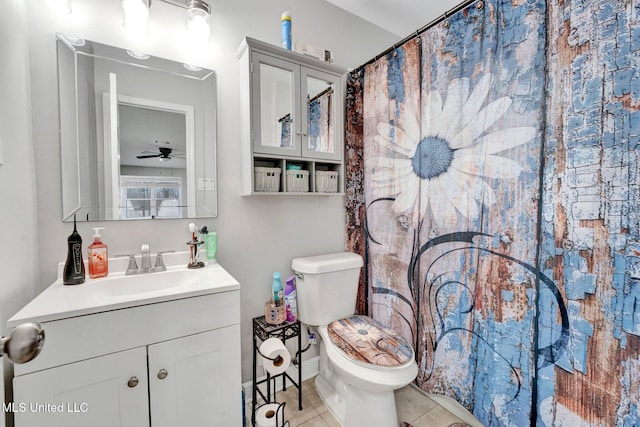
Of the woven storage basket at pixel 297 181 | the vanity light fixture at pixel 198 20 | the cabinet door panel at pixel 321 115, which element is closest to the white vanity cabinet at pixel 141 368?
the woven storage basket at pixel 297 181

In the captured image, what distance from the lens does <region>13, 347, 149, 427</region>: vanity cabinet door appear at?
80cm

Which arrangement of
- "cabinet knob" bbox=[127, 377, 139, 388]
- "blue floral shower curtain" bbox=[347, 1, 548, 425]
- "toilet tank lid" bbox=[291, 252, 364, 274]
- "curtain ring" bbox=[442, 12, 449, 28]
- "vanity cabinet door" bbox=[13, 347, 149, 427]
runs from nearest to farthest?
1. "vanity cabinet door" bbox=[13, 347, 149, 427]
2. "cabinet knob" bbox=[127, 377, 139, 388]
3. "blue floral shower curtain" bbox=[347, 1, 548, 425]
4. "curtain ring" bbox=[442, 12, 449, 28]
5. "toilet tank lid" bbox=[291, 252, 364, 274]

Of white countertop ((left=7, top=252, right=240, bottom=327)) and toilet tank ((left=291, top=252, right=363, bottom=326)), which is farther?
toilet tank ((left=291, top=252, right=363, bottom=326))

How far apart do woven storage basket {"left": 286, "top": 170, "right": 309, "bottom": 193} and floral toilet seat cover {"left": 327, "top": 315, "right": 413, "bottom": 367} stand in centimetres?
80

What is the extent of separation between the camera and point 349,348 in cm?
130

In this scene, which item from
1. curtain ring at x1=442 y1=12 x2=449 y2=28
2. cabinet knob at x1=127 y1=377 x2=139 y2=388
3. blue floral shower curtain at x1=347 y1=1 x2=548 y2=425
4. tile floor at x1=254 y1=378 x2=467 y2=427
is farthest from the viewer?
tile floor at x1=254 y1=378 x2=467 y2=427

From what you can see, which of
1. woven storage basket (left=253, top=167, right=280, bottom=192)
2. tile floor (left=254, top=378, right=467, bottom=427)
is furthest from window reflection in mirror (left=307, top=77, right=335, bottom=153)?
tile floor (left=254, top=378, right=467, bottom=427)

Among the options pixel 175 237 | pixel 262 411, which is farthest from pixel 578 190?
pixel 175 237

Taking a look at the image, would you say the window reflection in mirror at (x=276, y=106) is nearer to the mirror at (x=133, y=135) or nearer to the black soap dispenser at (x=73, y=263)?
the mirror at (x=133, y=135)

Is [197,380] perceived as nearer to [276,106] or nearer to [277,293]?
[277,293]

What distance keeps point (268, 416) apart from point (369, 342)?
584 millimetres

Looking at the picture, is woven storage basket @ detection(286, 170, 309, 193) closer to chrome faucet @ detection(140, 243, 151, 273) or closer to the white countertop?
the white countertop

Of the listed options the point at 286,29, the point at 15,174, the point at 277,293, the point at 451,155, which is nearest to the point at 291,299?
the point at 277,293

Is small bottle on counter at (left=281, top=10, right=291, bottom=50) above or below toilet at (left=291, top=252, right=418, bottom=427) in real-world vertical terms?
above
